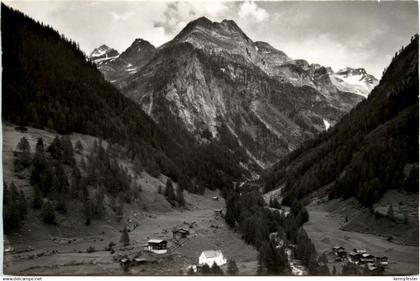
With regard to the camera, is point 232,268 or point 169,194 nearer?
point 232,268

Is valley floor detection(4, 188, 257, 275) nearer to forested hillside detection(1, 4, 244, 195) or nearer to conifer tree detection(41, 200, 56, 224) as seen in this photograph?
conifer tree detection(41, 200, 56, 224)

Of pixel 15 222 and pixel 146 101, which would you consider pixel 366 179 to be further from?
pixel 146 101

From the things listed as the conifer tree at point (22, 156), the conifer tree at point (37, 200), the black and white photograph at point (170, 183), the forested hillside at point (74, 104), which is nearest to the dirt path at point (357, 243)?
the black and white photograph at point (170, 183)

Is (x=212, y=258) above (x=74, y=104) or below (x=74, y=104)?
below

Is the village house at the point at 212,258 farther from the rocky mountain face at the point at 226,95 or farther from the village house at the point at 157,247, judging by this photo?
the rocky mountain face at the point at 226,95

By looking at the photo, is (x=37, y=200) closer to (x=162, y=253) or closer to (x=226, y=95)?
(x=162, y=253)

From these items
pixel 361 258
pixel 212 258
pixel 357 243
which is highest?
pixel 212 258

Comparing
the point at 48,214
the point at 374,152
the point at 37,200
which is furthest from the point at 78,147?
the point at 374,152
